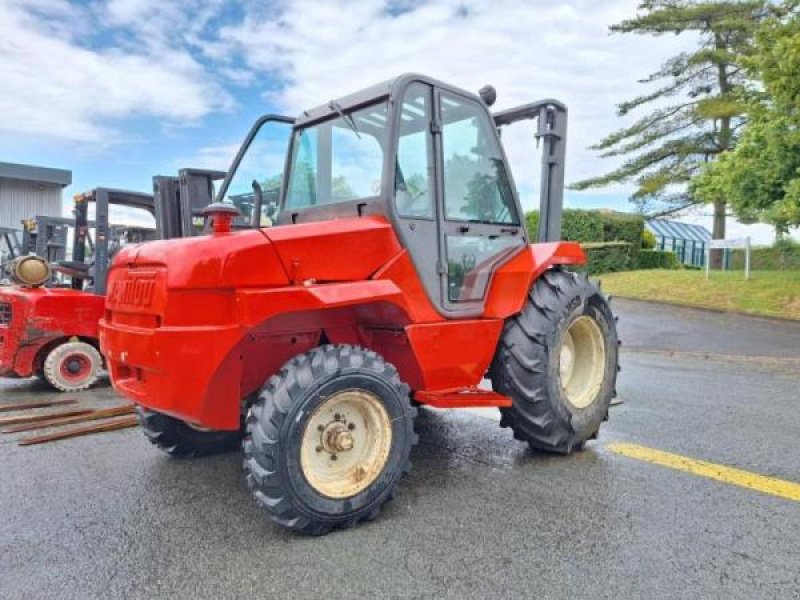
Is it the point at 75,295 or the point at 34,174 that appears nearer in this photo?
the point at 75,295

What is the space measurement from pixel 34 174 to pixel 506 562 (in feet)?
92.8

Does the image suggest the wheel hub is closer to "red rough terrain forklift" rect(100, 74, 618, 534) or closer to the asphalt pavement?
"red rough terrain forklift" rect(100, 74, 618, 534)

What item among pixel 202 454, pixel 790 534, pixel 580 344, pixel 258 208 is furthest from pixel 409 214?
pixel 790 534

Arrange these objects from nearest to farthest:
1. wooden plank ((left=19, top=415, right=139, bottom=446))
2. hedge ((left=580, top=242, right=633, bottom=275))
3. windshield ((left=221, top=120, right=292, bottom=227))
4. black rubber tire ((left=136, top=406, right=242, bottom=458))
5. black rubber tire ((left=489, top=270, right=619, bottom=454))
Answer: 1. black rubber tire ((left=489, top=270, right=619, bottom=454))
2. black rubber tire ((left=136, top=406, right=242, bottom=458))
3. windshield ((left=221, top=120, right=292, bottom=227))
4. wooden plank ((left=19, top=415, right=139, bottom=446))
5. hedge ((left=580, top=242, right=633, bottom=275))

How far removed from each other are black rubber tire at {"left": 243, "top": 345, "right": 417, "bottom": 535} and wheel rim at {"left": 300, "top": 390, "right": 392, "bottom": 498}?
44 mm

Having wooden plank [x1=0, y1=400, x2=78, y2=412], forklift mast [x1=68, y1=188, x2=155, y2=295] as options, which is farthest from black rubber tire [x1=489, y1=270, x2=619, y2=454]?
forklift mast [x1=68, y1=188, x2=155, y2=295]

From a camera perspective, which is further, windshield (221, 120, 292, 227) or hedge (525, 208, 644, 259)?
hedge (525, 208, 644, 259)

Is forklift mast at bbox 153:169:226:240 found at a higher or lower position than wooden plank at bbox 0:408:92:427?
higher

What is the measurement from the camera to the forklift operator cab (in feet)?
12.2

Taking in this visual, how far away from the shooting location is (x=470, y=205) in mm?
4133

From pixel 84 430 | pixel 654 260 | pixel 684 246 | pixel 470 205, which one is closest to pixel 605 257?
pixel 654 260

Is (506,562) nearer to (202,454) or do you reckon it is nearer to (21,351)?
(202,454)

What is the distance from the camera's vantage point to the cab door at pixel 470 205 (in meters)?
3.90

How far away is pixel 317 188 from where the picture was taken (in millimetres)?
4133
